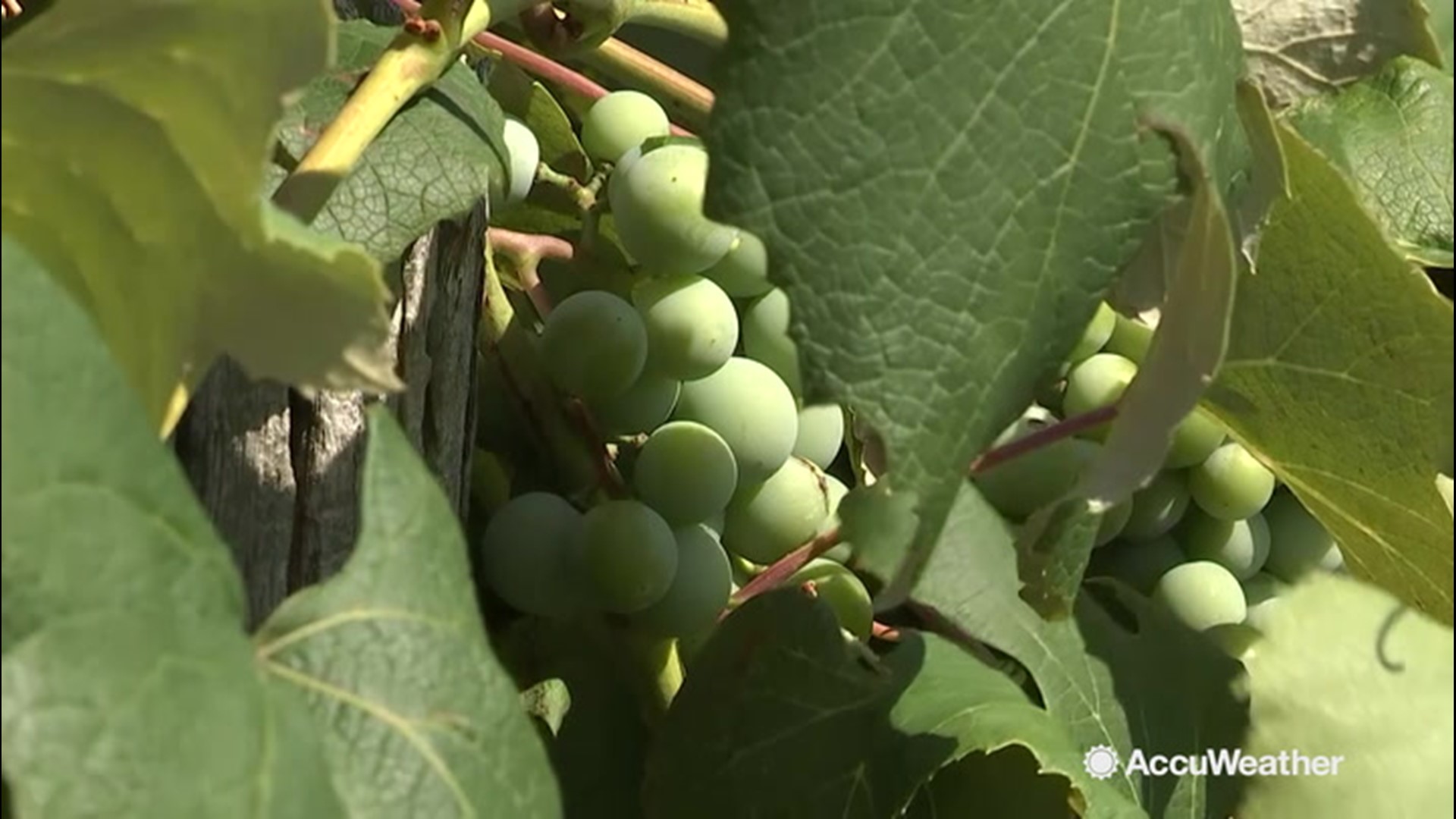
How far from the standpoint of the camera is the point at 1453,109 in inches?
22.4

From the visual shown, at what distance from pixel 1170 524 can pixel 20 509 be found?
43 cm

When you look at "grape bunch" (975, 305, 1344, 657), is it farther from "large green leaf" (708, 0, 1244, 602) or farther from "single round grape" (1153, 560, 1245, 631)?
"large green leaf" (708, 0, 1244, 602)

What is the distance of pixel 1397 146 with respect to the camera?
617 millimetres

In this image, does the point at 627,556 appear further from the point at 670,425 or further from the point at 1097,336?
the point at 1097,336

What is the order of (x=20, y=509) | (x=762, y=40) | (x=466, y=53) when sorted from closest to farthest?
1. (x=20, y=509)
2. (x=762, y=40)
3. (x=466, y=53)

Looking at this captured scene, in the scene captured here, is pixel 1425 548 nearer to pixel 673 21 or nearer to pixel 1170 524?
pixel 1170 524

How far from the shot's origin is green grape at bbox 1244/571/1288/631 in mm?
637

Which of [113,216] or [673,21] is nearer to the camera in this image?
[113,216]

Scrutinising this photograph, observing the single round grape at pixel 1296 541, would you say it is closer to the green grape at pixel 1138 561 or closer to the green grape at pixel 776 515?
the green grape at pixel 1138 561

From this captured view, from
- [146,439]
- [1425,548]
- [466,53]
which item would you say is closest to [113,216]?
[146,439]

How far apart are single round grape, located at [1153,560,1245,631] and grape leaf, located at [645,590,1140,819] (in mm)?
101

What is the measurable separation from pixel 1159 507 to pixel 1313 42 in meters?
0.15

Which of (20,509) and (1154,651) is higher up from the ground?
(20,509)

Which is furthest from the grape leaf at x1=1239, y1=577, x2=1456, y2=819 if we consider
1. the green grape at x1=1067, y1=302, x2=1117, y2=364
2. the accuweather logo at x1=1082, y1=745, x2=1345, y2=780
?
the green grape at x1=1067, y1=302, x2=1117, y2=364
